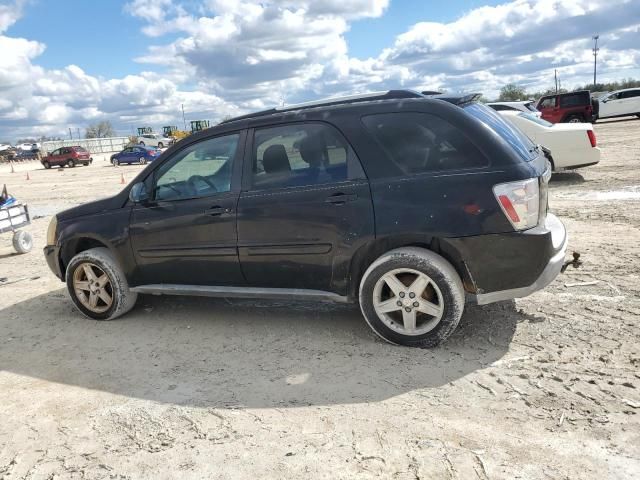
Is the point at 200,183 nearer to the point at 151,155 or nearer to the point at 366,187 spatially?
the point at 366,187

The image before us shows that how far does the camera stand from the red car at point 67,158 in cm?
3778

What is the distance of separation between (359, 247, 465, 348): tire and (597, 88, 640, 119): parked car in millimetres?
32499

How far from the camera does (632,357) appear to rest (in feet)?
11.6

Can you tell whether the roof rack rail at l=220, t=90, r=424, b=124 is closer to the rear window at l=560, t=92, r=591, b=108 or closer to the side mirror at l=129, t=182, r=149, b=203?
the side mirror at l=129, t=182, r=149, b=203

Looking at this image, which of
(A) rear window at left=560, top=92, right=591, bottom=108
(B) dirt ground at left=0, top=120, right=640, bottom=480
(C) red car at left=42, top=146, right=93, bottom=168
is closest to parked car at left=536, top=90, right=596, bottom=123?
(A) rear window at left=560, top=92, right=591, bottom=108

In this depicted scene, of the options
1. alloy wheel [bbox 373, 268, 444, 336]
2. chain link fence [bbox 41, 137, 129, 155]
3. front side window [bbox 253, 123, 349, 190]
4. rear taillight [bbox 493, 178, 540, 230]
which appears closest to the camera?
rear taillight [bbox 493, 178, 540, 230]

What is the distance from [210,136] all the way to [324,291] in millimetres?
1669

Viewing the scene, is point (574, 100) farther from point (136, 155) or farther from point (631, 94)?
point (136, 155)

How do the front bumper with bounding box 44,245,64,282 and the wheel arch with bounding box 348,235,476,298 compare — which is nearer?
the wheel arch with bounding box 348,235,476,298

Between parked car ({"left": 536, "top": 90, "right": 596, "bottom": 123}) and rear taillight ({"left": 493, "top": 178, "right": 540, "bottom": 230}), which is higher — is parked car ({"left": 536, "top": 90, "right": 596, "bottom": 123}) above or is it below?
above

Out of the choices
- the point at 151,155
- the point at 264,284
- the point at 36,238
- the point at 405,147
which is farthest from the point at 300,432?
the point at 151,155

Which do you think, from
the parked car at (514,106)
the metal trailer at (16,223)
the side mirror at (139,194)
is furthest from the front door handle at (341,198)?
the parked car at (514,106)

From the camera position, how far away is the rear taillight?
3.52 metres

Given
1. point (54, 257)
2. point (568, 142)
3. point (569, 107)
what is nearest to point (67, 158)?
point (569, 107)
